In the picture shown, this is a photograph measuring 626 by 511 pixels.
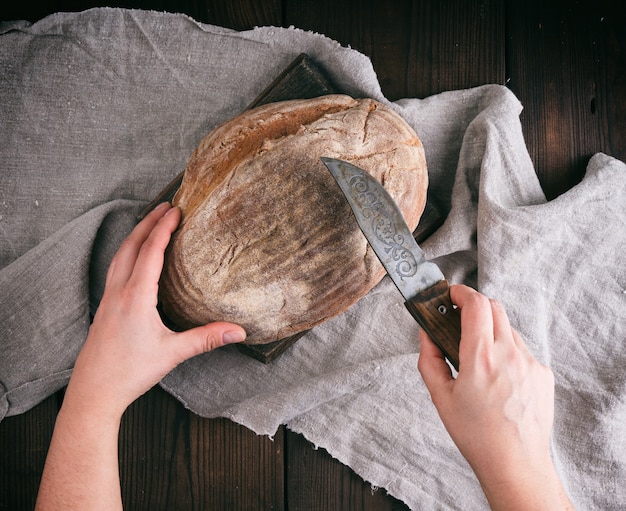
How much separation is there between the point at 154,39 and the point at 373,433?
1.06m

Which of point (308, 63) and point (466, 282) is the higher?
point (308, 63)

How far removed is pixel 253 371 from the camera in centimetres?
140

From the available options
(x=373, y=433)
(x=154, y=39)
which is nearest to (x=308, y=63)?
(x=154, y=39)

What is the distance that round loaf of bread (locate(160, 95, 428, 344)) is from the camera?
1.10 meters

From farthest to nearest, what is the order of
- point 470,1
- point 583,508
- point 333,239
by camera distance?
point 470,1 < point 583,508 < point 333,239

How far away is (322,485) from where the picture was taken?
1.41 metres

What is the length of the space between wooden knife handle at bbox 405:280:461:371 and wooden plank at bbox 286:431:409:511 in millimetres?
548

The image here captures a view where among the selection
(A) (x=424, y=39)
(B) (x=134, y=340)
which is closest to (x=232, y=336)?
(B) (x=134, y=340)

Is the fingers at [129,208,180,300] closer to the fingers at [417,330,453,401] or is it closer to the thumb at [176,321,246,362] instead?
the thumb at [176,321,246,362]

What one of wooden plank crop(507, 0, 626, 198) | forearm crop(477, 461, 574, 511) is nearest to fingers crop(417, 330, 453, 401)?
forearm crop(477, 461, 574, 511)

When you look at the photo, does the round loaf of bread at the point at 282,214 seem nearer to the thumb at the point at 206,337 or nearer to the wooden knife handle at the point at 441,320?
the thumb at the point at 206,337

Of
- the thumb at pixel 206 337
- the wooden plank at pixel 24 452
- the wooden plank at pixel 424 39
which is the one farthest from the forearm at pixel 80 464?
the wooden plank at pixel 424 39

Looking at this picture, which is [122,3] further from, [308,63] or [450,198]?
[450,198]

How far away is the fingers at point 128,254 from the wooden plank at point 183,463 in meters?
0.39
